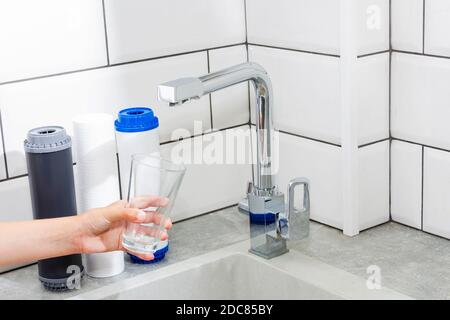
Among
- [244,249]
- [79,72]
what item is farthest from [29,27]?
[244,249]

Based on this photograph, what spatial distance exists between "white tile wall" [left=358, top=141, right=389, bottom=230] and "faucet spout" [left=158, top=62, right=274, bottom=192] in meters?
0.16

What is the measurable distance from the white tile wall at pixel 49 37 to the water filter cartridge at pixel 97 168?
4.0 inches

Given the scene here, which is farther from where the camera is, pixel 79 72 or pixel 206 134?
pixel 206 134

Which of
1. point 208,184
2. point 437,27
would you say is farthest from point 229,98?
point 437,27

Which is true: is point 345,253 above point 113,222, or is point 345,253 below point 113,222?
below

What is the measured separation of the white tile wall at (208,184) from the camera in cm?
136

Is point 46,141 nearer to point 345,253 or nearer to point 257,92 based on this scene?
point 257,92

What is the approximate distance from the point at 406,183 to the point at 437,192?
0.07m

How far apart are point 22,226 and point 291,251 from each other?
0.40 meters

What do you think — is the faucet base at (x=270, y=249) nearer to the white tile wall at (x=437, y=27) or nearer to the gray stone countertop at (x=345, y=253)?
the gray stone countertop at (x=345, y=253)

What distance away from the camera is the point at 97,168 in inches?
44.8

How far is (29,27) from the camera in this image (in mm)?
1149

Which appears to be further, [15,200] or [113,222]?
[15,200]
